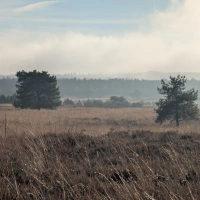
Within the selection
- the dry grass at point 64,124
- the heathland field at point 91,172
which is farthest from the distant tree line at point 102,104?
the heathland field at point 91,172

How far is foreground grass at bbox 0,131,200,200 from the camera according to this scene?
346 cm

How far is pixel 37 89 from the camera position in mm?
33531

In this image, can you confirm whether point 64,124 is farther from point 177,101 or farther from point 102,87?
point 102,87

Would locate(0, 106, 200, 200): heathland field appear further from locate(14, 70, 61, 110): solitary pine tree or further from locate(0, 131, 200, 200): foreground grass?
locate(14, 70, 61, 110): solitary pine tree

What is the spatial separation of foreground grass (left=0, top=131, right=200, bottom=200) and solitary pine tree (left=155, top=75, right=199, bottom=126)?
12.9m

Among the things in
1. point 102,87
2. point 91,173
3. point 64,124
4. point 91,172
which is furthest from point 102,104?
point 102,87

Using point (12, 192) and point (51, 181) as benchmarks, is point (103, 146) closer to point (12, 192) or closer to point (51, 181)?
point (51, 181)

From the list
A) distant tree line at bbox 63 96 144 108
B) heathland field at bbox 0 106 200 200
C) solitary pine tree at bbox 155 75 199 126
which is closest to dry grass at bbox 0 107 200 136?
heathland field at bbox 0 106 200 200

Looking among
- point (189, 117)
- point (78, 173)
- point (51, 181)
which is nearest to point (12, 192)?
point (51, 181)

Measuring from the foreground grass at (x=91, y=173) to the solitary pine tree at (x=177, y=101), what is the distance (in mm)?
12943

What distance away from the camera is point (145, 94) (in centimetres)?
16062

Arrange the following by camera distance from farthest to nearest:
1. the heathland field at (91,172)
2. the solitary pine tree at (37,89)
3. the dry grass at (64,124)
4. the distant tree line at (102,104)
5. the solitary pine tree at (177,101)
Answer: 1. the distant tree line at (102,104)
2. the solitary pine tree at (37,89)
3. the solitary pine tree at (177,101)
4. the dry grass at (64,124)
5. the heathland field at (91,172)

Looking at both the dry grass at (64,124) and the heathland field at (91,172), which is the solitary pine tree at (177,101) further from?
the heathland field at (91,172)

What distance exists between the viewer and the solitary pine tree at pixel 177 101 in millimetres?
20656
